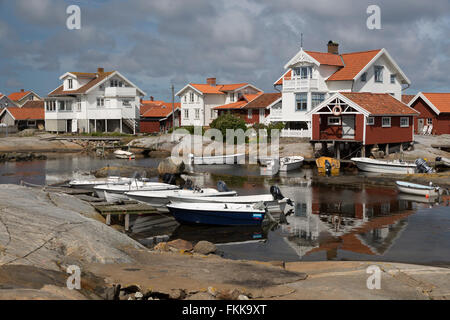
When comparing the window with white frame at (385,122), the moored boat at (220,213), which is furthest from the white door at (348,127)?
the moored boat at (220,213)

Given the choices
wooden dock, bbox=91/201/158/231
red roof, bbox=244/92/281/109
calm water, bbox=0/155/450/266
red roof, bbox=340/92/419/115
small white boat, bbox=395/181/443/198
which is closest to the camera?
calm water, bbox=0/155/450/266

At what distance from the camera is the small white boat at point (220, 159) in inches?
1885

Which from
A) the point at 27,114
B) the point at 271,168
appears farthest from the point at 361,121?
the point at 27,114

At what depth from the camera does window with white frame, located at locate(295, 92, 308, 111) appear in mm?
53500

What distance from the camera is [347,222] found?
78.8ft

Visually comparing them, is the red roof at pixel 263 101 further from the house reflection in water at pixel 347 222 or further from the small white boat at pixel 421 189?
the small white boat at pixel 421 189

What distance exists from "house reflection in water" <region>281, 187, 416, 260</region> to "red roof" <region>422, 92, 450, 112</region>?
2866 cm

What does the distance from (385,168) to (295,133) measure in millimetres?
15820

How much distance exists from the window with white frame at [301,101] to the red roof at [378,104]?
8137 mm

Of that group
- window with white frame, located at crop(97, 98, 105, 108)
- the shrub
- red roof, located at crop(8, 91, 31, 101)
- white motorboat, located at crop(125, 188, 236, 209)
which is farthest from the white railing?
red roof, located at crop(8, 91, 31, 101)

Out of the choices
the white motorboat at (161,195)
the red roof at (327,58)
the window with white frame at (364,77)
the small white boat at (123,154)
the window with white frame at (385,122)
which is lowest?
the white motorboat at (161,195)

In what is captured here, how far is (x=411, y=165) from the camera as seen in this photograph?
37.4 m

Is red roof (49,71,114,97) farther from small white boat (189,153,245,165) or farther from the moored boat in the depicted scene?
the moored boat
